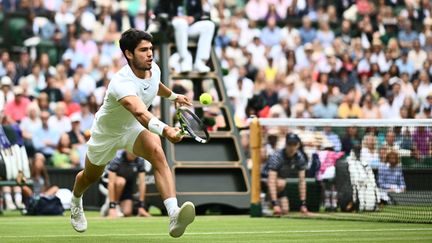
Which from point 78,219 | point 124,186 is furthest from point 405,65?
point 78,219

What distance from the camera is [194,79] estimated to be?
735 inches

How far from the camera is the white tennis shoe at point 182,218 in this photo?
35.3 feet

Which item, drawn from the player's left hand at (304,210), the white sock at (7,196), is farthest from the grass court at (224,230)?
the white sock at (7,196)

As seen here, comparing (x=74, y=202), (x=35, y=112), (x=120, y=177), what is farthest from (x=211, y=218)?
(x=35, y=112)

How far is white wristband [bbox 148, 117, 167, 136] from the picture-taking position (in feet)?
34.4

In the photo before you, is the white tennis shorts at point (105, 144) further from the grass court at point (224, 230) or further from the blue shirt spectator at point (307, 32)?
the blue shirt spectator at point (307, 32)

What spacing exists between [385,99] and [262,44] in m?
3.24

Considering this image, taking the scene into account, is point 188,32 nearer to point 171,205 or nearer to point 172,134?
point 171,205

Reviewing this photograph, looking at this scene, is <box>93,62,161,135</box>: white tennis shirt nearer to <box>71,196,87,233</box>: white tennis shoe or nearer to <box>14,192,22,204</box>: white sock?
<box>71,196,87,233</box>: white tennis shoe

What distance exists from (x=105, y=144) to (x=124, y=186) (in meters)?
5.96

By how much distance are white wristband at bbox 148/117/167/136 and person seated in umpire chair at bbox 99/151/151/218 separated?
677cm

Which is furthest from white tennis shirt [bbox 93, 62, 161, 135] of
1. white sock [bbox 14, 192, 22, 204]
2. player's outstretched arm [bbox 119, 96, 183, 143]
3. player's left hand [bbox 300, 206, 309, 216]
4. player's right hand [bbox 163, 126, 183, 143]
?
white sock [bbox 14, 192, 22, 204]

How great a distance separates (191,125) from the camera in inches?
428

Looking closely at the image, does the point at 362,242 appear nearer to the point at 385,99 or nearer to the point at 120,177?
the point at 120,177
